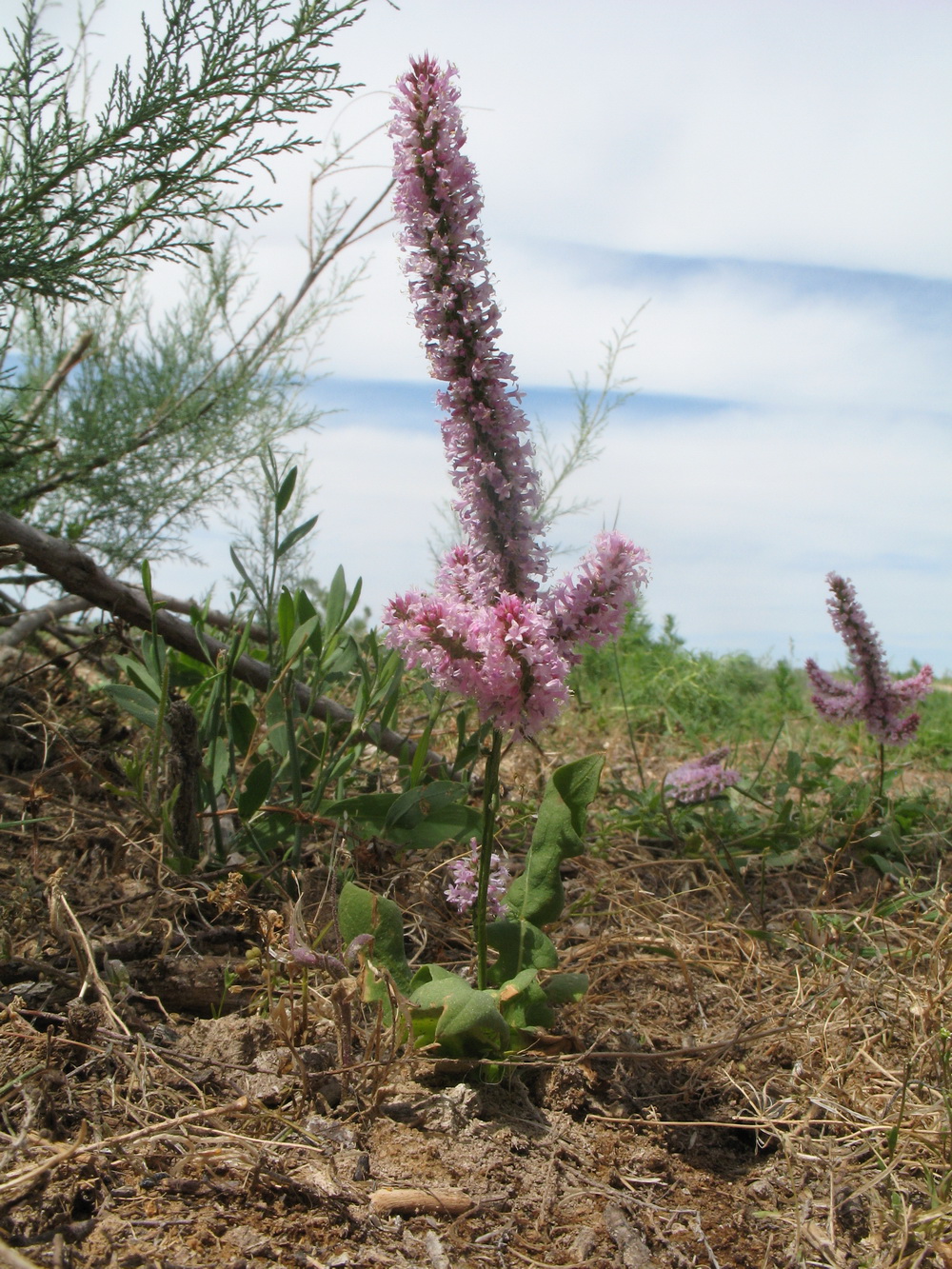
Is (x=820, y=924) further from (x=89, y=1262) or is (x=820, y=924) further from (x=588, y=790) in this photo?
(x=89, y=1262)

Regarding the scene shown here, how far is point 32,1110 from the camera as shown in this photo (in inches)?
70.2

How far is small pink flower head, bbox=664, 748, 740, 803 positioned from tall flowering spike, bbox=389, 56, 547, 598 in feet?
5.94

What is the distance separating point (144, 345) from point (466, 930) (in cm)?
413

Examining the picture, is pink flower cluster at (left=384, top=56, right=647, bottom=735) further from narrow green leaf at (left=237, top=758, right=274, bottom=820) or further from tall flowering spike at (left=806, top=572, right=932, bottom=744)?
tall flowering spike at (left=806, top=572, right=932, bottom=744)

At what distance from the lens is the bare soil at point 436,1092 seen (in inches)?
64.8

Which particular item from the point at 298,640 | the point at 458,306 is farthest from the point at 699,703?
the point at 458,306

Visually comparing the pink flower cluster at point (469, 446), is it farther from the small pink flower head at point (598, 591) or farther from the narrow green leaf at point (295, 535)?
the narrow green leaf at point (295, 535)

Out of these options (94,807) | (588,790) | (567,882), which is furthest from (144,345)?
(588,790)

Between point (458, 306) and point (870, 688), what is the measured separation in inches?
94.3

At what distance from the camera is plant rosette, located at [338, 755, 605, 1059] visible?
6.43ft

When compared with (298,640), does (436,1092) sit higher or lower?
lower

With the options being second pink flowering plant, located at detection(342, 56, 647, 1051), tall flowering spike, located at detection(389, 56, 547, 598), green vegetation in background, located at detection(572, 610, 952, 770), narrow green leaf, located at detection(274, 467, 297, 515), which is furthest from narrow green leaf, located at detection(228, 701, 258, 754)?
green vegetation in background, located at detection(572, 610, 952, 770)

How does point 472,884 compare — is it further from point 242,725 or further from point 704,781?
point 704,781

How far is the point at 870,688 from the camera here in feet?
11.8
